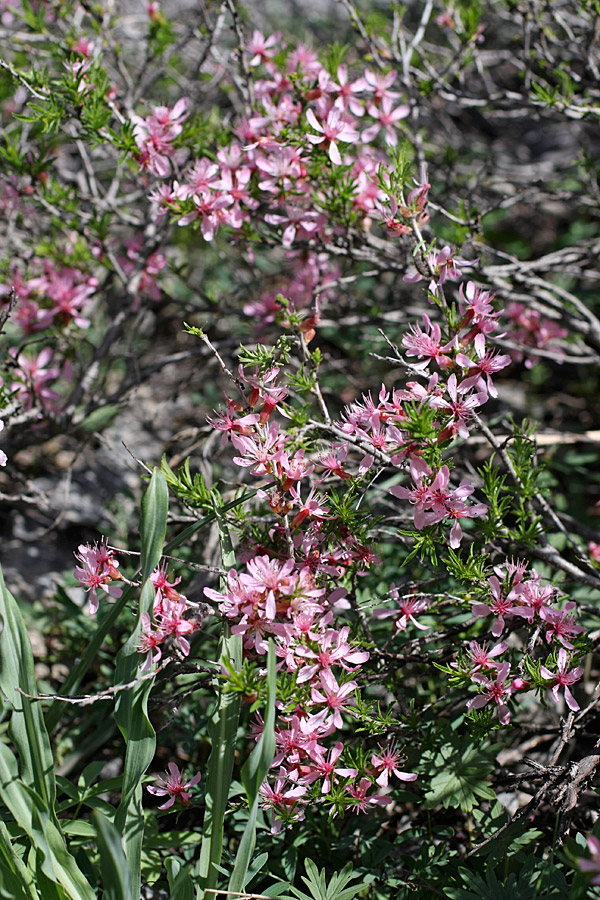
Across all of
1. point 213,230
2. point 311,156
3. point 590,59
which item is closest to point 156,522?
point 213,230

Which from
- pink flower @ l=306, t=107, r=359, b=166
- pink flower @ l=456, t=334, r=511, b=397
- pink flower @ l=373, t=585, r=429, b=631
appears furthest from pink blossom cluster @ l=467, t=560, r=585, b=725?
pink flower @ l=306, t=107, r=359, b=166

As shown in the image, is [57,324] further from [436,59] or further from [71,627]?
[436,59]

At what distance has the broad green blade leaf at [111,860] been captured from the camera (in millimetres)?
1189

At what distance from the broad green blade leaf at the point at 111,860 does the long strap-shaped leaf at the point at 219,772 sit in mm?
235

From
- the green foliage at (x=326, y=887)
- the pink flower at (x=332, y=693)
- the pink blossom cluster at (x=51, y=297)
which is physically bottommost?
the green foliage at (x=326, y=887)

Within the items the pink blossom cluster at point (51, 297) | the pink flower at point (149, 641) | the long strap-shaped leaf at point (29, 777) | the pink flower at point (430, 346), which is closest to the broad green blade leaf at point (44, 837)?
the long strap-shaped leaf at point (29, 777)

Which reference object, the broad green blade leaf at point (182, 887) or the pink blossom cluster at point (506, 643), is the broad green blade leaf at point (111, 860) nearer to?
the broad green blade leaf at point (182, 887)

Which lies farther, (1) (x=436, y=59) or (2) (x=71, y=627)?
(1) (x=436, y=59)

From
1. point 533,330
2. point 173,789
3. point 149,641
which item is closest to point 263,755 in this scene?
point 149,641

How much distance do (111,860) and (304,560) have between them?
68 cm

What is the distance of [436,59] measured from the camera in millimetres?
4324

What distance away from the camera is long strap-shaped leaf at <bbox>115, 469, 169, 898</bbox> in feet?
4.91

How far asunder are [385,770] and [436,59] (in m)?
4.15

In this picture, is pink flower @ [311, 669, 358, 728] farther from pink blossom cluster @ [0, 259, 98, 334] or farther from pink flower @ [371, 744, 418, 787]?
pink blossom cluster @ [0, 259, 98, 334]
